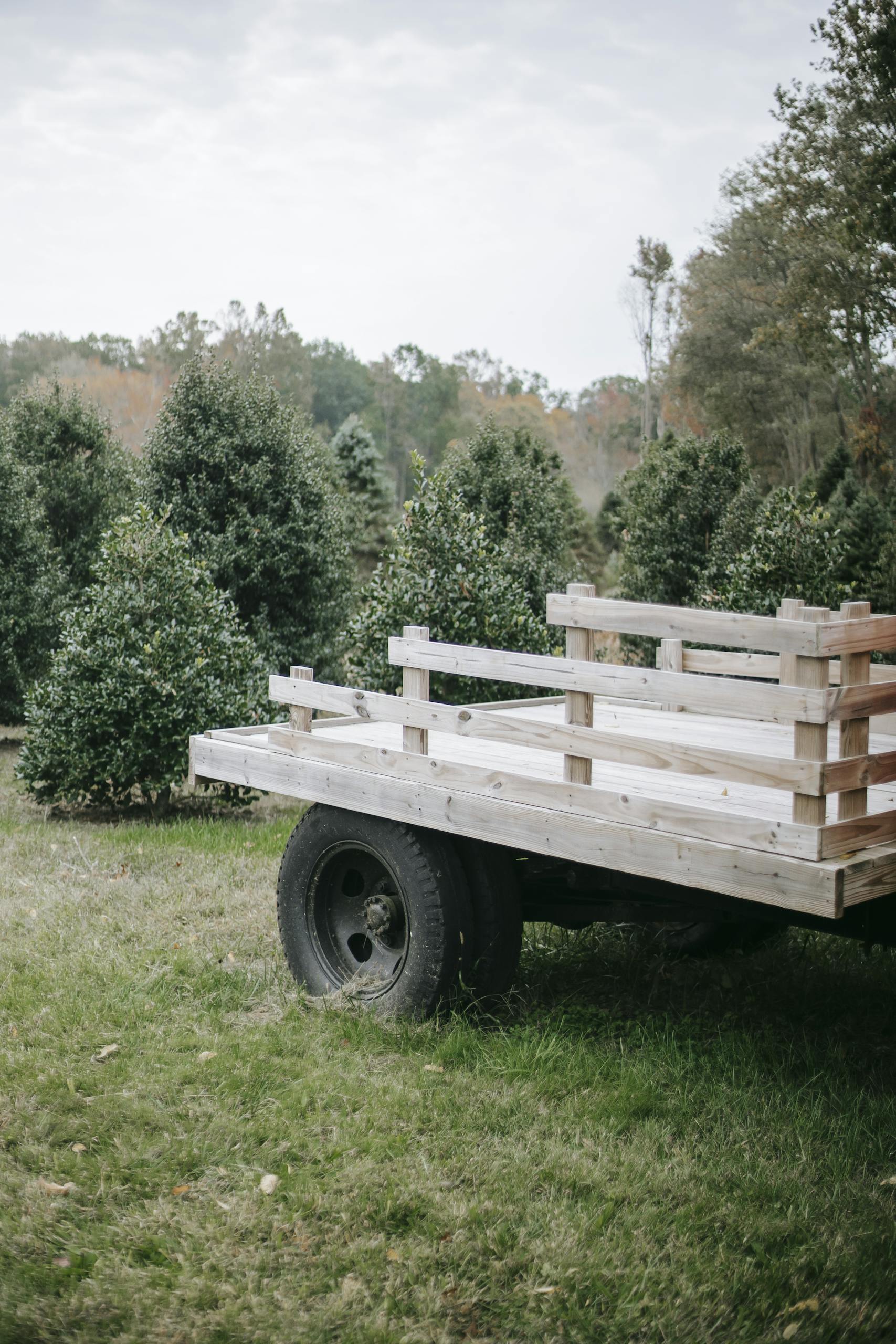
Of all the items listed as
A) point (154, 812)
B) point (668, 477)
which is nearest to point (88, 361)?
point (668, 477)

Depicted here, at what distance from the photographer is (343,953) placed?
504 cm

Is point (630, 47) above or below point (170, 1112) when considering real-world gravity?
above

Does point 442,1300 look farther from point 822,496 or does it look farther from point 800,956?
point 822,496

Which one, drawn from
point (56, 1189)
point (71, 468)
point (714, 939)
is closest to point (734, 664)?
point (714, 939)

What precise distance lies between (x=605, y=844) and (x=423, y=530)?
6.21 m

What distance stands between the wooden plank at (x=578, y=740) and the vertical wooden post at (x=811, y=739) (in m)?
0.06

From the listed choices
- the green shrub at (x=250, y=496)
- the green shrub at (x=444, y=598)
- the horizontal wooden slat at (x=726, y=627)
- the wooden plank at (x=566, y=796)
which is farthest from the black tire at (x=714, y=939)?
the green shrub at (x=250, y=496)

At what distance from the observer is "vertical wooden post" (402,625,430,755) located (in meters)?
4.62

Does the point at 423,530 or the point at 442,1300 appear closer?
the point at 442,1300

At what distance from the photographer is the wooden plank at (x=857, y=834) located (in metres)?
3.34

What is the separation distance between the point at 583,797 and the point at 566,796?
7 cm

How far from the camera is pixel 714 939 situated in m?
5.65

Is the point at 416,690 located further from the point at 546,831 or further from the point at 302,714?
the point at 546,831

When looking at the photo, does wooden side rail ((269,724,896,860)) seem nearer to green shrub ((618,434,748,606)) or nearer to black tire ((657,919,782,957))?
black tire ((657,919,782,957))
